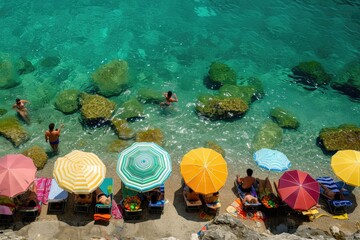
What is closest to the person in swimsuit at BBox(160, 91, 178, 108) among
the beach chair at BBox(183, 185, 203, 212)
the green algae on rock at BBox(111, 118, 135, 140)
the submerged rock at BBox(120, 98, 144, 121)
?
the submerged rock at BBox(120, 98, 144, 121)

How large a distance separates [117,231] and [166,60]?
50.9ft

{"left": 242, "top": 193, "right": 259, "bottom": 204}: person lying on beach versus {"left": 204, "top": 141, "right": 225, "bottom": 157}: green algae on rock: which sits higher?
{"left": 242, "top": 193, "right": 259, "bottom": 204}: person lying on beach

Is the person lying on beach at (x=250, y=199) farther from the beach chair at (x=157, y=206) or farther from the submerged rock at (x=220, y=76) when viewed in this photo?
the submerged rock at (x=220, y=76)

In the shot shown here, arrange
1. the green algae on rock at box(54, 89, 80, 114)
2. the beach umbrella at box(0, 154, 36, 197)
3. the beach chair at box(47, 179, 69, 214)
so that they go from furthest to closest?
the green algae on rock at box(54, 89, 80, 114) → the beach chair at box(47, 179, 69, 214) → the beach umbrella at box(0, 154, 36, 197)

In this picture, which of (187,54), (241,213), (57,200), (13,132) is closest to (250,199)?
(241,213)

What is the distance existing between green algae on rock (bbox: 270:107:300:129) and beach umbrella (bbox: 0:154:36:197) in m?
15.6

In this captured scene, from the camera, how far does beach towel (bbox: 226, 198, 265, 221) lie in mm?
17031

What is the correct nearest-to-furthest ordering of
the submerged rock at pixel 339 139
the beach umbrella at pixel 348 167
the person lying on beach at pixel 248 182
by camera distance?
1. the beach umbrella at pixel 348 167
2. the person lying on beach at pixel 248 182
3. the submerged rock at pixel 339 139

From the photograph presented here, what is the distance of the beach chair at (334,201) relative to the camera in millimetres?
17547

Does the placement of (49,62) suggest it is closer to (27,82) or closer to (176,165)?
(27,82)

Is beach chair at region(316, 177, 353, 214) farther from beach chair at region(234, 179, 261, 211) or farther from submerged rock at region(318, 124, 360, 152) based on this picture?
beach chair at region(234, 179, 261, 211)

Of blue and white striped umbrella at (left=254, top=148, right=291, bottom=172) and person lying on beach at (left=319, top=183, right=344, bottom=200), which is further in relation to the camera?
person lying on beach at (left=319, top=183, right=344, bottom=200)

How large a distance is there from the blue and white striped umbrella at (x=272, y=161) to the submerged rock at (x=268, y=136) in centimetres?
349

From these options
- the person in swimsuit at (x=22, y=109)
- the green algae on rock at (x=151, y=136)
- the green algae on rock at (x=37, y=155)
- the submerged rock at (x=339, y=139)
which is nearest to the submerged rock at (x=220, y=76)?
the green algae on rock at (x=151, y=136)
